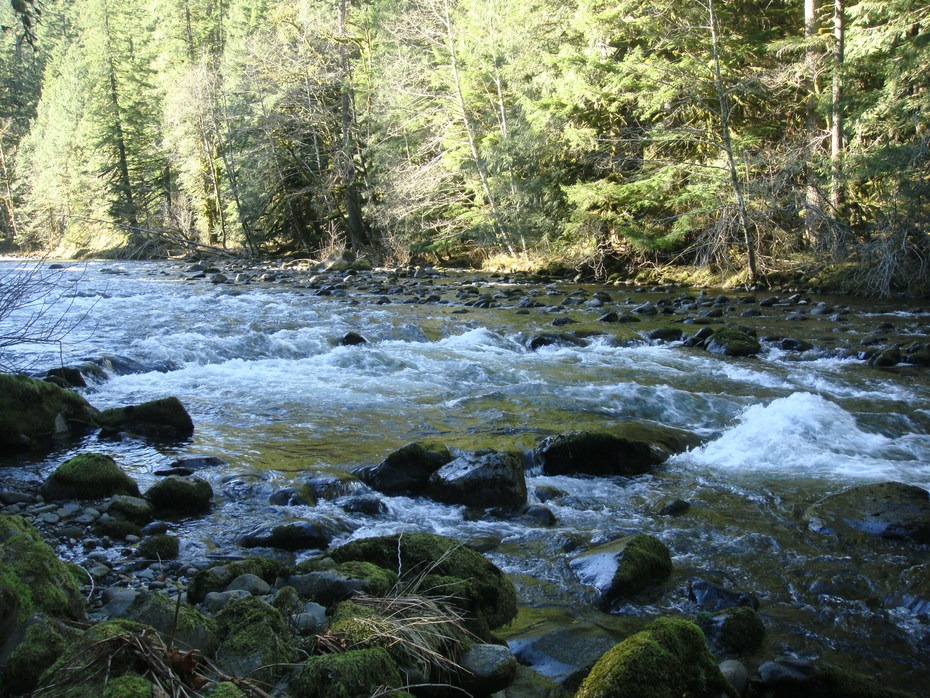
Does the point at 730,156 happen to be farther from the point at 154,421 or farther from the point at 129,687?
the point at 129,687

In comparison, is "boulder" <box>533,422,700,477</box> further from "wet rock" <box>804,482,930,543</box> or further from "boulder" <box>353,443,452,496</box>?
"wet rock" <box>804,482,930,543</box>

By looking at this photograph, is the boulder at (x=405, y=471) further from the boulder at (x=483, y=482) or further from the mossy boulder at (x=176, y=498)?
the mossy boulder at (x=176, y=498)

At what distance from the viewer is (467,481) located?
6074 mm

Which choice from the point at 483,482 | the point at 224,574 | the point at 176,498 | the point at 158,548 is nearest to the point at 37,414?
the point at 176,498

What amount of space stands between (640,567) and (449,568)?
1350 millimetres

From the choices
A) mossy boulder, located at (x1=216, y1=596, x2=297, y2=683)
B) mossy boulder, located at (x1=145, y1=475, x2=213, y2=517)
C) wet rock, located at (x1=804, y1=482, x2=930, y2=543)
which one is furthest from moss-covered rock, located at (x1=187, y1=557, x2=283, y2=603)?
wet rock, located at (x1=804, y1=482, x2=930, y2=543)

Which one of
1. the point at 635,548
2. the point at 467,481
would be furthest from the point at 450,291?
the point at 635,548

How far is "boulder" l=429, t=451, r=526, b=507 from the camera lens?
5.97 metres

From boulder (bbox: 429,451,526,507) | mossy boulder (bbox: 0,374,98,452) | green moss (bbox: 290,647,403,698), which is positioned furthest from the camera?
mossy boulder (bbox: 0,374,98,452)

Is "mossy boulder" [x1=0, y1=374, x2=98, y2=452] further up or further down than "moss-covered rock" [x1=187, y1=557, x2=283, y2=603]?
further up

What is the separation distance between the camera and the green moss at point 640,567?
4426mm

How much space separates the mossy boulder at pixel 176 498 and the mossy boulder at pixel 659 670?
3.71 meters

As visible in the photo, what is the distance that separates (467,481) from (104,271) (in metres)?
25.5

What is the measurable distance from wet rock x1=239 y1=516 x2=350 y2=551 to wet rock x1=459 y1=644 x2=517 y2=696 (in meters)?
2.26
